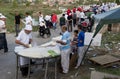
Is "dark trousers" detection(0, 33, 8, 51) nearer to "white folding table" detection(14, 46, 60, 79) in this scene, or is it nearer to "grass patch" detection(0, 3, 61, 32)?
"white folding table" detection(14, 46, 60, 79)

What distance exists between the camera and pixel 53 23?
2286 cm

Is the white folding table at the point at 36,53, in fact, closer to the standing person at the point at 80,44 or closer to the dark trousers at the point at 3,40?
the standing person at the point at 80,44

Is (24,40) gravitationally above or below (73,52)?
above

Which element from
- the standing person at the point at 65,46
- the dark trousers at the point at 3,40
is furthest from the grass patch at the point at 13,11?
the standing person at the point at 65,46

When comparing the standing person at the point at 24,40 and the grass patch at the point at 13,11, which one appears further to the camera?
the grass patch at the point at 13,11

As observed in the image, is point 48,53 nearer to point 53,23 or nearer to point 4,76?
point 4,76

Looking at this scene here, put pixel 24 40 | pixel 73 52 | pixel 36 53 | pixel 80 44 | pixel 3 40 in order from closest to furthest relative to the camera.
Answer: pixel 36 53 → pixel 24 40 → pixel 80 44 → pixel 73 52 → pixel 3 40

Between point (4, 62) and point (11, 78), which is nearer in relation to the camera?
point (11, 78)

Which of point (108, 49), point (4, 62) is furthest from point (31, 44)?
point (108, 49)

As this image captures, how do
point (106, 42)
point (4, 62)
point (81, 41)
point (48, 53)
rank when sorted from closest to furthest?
point (48, 53) < point (81, 41) < point (4, 62) < point (106, 42)

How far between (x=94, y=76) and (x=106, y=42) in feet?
22.5

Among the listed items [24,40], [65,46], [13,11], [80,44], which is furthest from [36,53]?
[13,11]

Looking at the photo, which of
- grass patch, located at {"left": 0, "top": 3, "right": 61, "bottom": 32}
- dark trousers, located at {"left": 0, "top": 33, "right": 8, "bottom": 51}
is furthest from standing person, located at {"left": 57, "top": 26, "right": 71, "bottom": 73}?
grass patch, located at {"left": 0, "top": 3, "right": 61, "bottom": 32}

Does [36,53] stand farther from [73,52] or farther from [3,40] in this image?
[3,40]
